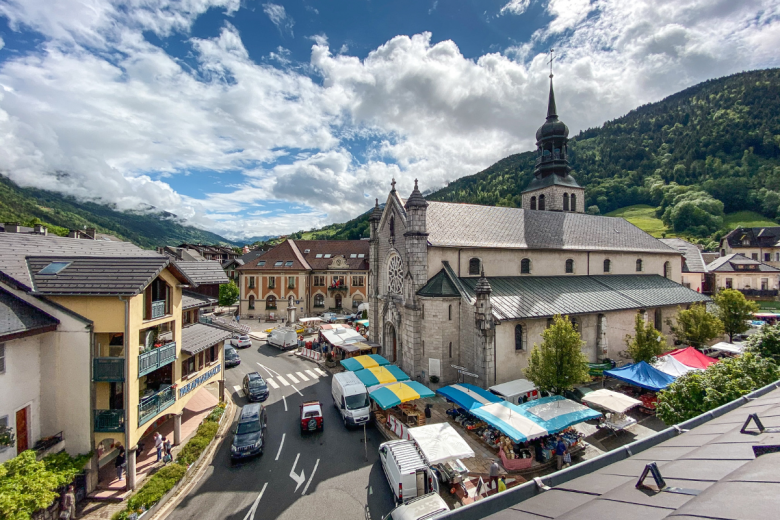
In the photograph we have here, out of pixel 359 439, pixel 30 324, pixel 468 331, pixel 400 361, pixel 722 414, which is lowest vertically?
pixel 359 439

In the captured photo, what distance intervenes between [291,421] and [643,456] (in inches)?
796

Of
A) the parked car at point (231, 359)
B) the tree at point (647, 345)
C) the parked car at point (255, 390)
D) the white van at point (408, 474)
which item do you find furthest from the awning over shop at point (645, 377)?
the parked car at point (231, 359)

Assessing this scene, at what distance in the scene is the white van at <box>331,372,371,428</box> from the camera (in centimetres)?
2028

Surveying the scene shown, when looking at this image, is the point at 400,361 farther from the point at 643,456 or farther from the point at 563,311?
the point at 643,456

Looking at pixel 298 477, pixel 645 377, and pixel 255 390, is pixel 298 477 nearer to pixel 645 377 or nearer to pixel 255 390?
pixel 255 390

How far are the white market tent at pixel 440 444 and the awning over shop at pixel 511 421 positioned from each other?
2055 millimetres

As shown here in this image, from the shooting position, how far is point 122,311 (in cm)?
1396

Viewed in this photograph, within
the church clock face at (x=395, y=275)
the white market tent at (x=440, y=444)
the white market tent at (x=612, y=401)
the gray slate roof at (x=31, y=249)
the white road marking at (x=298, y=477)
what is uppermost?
the gray slate roof at (x=31, y=249)

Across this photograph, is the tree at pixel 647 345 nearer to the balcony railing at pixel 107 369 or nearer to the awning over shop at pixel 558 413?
the awning over shop at pixel 558 413

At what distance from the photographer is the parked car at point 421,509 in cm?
1135

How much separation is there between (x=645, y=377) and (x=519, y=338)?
777 cm

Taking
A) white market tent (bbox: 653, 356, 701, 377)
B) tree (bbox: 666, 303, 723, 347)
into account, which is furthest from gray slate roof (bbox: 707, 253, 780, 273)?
white market tent (bbox: 653, 356, 701, 377)

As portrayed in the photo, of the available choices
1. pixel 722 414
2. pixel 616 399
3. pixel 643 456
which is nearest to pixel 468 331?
pixel 616 399

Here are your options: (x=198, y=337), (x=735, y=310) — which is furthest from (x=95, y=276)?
(x=735, y=310)
